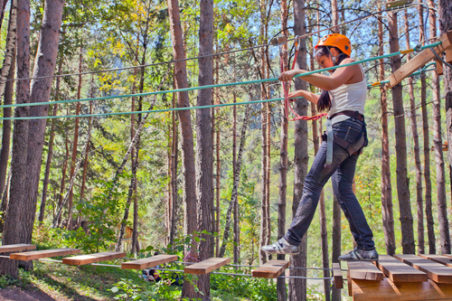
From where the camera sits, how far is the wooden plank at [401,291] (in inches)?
103

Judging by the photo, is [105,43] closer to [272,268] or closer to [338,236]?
[338,236]

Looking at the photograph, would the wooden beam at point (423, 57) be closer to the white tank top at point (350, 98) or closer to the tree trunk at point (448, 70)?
the tree trunk at point (448, 70)

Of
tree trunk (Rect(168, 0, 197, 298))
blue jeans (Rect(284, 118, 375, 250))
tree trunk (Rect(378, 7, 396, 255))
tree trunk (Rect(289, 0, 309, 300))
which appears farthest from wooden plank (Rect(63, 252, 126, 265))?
tree trunk (Rect(378, 7, 396, 255))

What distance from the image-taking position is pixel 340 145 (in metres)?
3.18

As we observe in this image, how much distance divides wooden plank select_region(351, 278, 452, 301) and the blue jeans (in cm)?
56

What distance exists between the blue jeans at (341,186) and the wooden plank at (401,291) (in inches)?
22.2

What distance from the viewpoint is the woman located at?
125 inches

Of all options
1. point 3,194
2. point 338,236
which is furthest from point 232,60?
point 3,194

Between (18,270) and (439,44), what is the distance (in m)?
6.69

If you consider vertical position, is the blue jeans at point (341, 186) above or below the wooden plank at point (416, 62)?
below

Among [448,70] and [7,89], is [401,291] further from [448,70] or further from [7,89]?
[7,89]

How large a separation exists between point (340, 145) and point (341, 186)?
36 centimetres

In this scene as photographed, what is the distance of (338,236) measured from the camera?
11.7 meters

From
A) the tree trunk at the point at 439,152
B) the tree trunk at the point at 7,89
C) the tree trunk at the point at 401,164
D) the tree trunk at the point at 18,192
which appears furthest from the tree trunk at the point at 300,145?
the tree trunk at the point at 7,89
